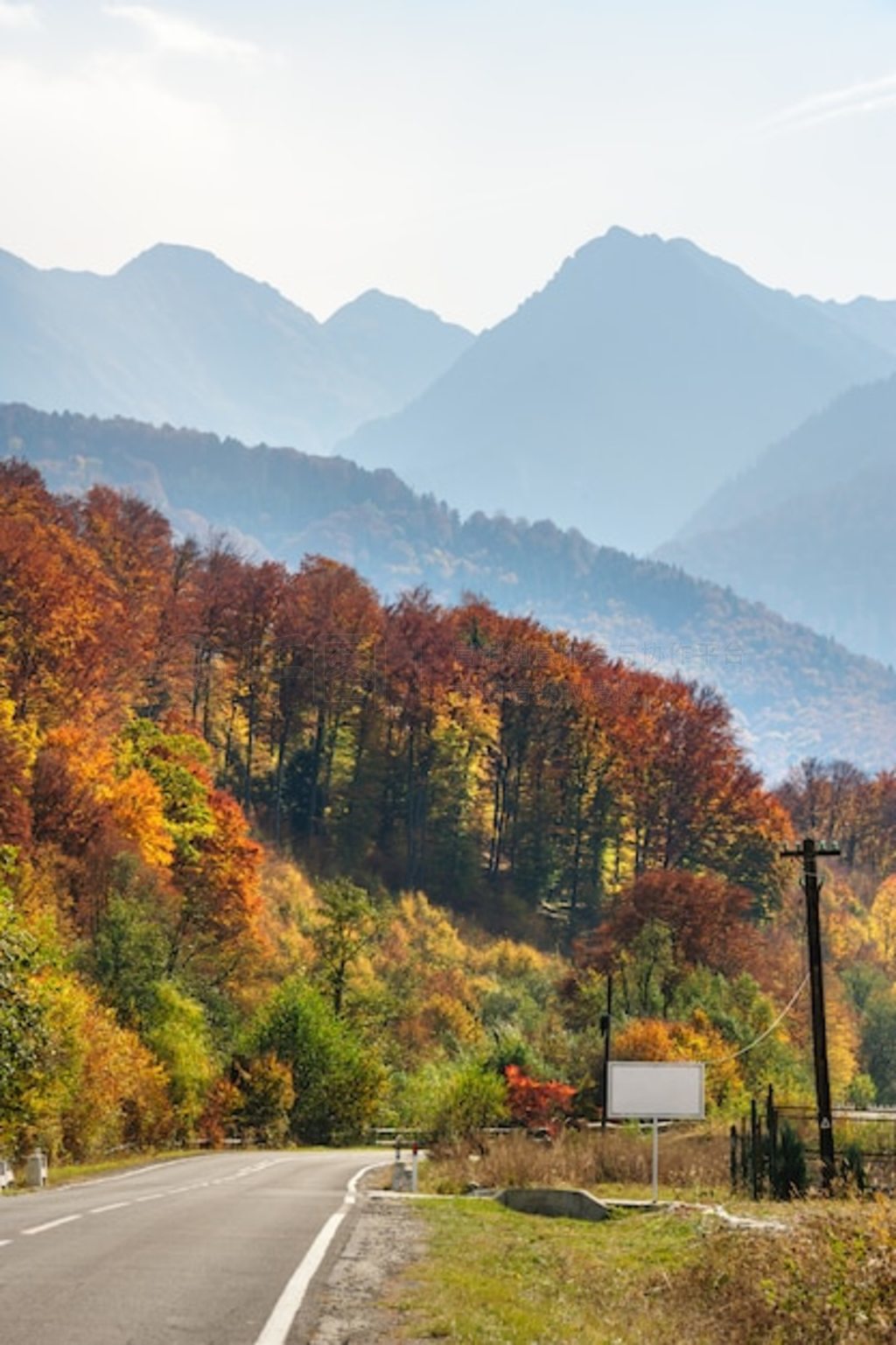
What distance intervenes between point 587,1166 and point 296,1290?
23781mm

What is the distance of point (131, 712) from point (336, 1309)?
263 ft

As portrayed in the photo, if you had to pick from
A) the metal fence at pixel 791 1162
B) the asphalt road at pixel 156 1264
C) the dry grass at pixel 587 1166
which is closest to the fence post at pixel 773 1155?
the metal fence at pixel 791 1162

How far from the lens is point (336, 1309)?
16.0m

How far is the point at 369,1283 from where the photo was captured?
18.3 metres

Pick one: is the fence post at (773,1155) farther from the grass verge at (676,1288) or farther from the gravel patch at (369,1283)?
the grass verge at (676,1288)

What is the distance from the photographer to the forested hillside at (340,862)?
66.4m

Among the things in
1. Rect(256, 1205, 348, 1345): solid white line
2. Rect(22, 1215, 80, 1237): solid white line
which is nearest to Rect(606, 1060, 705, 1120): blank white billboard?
Rect(256, 1205, 348, 1345): solid white line

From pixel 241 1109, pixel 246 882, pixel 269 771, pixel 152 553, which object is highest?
pixel 152 553

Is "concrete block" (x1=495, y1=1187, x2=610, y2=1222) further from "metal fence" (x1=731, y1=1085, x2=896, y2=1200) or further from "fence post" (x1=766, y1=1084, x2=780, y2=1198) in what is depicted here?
"fence post" (x1=766, y1=1084, x2=780, y2=1198)

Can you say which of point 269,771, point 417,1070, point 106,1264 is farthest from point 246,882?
point 106,1264

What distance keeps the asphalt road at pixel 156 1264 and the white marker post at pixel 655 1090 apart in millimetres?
6690

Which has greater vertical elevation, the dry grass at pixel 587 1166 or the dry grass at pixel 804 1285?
the dry grass at pixel 804 1285

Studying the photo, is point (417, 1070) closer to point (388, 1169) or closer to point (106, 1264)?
point (388, 1169)

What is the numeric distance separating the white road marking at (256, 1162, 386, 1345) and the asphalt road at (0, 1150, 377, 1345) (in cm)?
2
